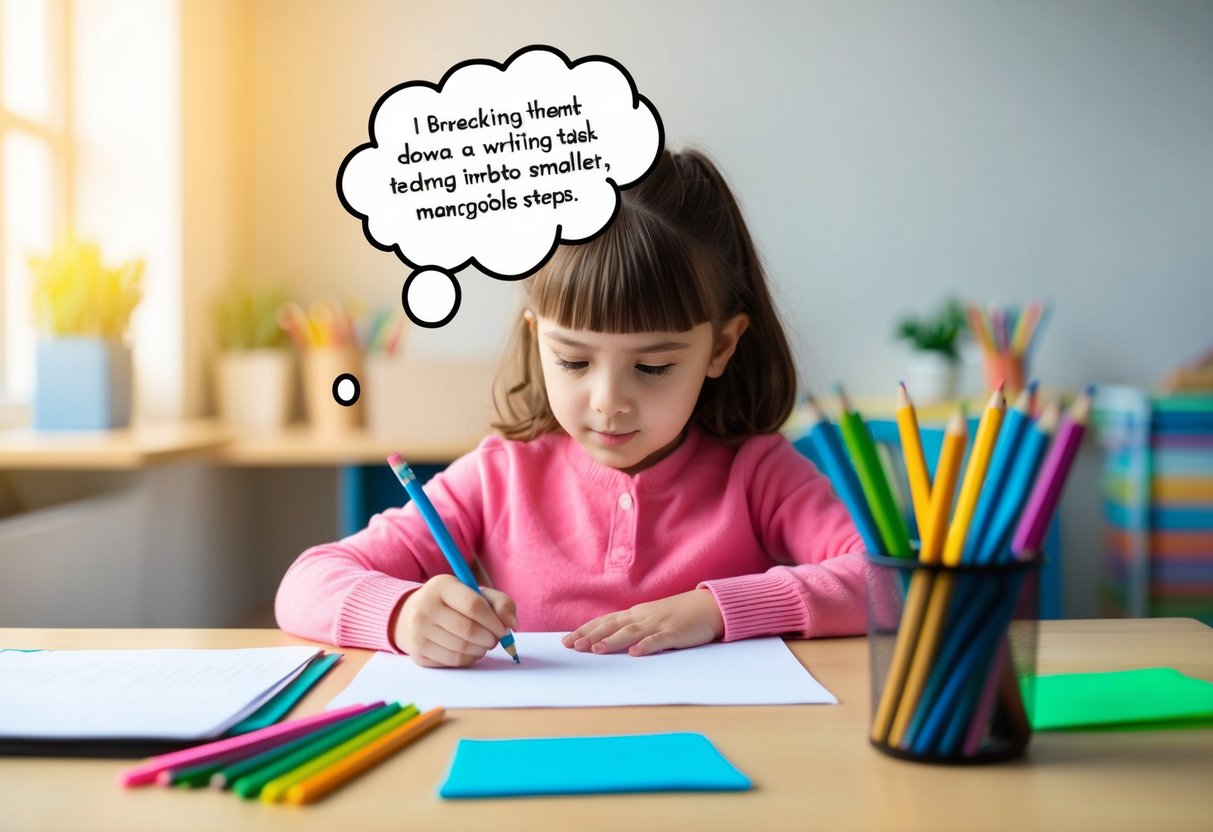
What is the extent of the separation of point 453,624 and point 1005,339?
6.94 ft

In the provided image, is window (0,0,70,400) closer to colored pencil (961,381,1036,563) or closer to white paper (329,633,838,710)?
white paper (329,633,838,710)

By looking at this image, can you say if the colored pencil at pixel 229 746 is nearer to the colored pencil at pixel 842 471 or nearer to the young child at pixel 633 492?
the young child at pixel 633 492

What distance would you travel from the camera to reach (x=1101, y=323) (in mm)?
2754

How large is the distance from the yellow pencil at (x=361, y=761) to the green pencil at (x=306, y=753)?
0.02m

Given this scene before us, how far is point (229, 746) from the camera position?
53cm

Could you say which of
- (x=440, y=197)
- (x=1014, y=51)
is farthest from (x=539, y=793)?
(x=1014, y=51)

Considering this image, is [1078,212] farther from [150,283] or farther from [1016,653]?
[1016,653]

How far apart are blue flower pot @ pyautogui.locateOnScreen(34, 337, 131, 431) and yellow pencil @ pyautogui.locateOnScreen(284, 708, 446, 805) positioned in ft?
4.53

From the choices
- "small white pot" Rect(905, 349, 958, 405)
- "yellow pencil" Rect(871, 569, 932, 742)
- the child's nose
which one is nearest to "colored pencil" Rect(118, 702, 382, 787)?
"yellow pencil" Rect(871, 569, 932, 742)

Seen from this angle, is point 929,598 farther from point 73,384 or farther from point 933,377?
point 933,377

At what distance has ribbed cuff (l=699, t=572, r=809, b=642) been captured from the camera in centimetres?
81

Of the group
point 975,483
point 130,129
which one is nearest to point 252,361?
point 130,129

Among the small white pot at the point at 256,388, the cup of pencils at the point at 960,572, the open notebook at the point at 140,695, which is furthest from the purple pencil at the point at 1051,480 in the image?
the small white pot at the point at 256,388

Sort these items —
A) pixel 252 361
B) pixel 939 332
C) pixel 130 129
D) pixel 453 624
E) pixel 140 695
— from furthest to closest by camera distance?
pixel 939 332 < pixel 252 361 < pixel 130 129 < pixel 453 624 < pixel 140 695
